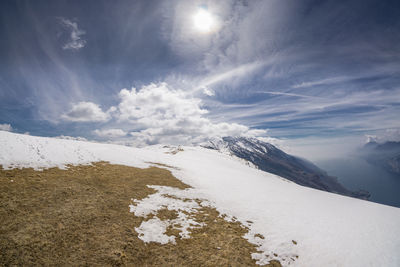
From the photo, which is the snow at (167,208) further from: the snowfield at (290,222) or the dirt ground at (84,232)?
the dirt ground at (84,232)

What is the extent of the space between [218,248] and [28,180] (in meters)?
16.6

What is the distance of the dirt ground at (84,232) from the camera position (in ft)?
26.6

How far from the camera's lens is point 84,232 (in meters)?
9.76

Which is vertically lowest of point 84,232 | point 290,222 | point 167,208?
point 84,232

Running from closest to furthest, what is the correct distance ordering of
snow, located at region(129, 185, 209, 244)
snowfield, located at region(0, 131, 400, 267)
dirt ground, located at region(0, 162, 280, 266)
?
dirt ground, located at region(0, 162, 280, 266) → snow, located at region(129, 185, 209, 244) → snowfield, located at region(0, 131, 400, 267)

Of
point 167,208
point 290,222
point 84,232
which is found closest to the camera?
point 84,232

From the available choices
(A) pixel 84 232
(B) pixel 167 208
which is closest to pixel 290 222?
(B) pixel 167 208

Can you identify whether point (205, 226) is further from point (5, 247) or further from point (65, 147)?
point (65, 147)

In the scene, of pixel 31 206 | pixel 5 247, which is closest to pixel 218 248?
pixel 5 247

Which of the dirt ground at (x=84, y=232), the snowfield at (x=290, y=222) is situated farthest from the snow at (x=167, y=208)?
the dirt ground at (x=84, y=232)

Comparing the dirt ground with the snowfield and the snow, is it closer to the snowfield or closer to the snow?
the snow

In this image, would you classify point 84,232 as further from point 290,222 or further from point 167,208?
point 290,222

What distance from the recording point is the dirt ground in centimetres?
810

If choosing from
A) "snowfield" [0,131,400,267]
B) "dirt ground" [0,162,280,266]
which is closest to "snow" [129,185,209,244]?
"snowfield" [0,131,400,267]
